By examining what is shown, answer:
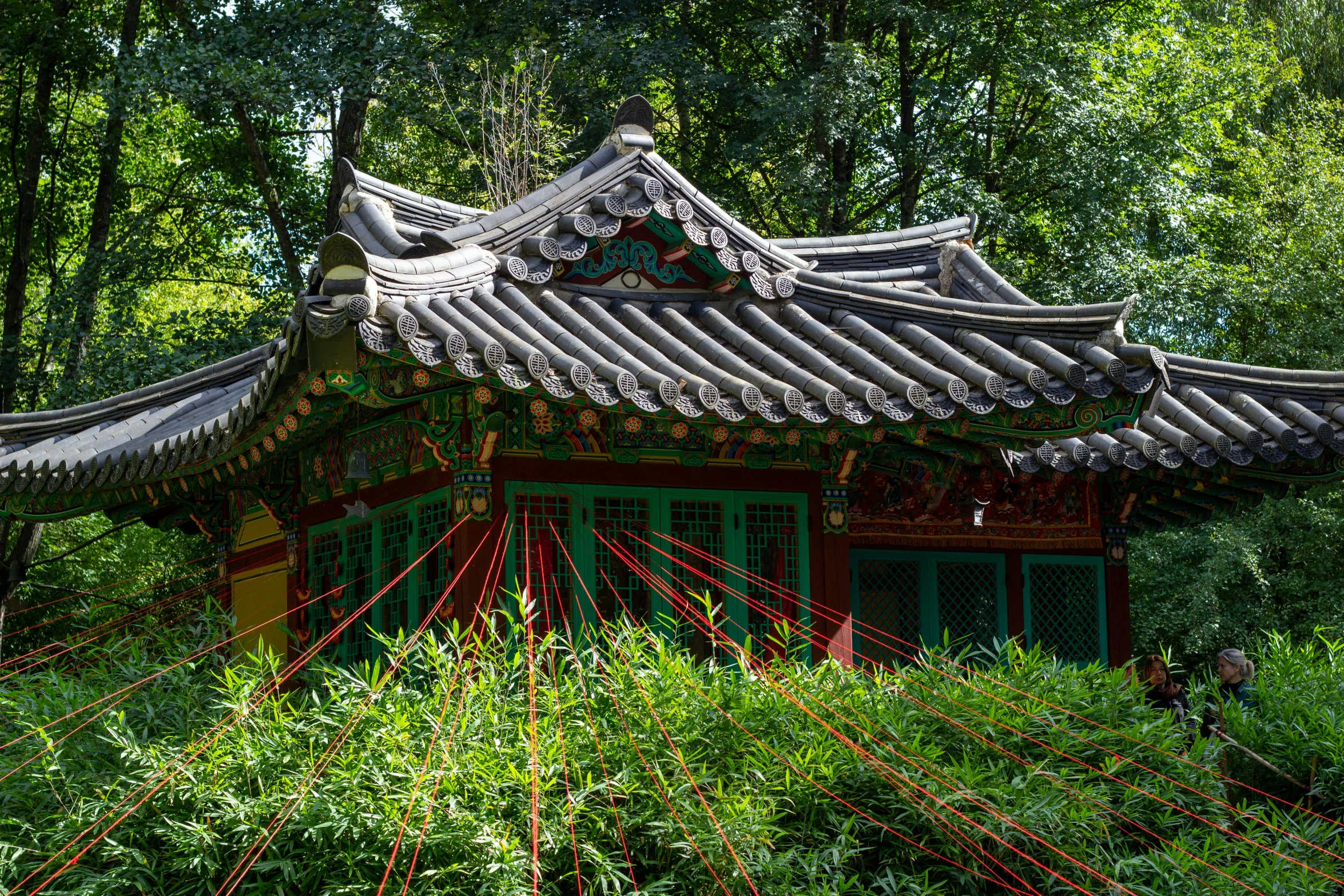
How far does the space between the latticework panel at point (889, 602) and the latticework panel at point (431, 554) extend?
3050 millimetres

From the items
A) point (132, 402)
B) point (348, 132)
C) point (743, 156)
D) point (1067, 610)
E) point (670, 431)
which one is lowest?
point (1067, 610)

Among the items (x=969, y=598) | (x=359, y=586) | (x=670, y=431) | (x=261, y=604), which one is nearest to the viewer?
(x=670, y=431)

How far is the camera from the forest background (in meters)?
16.5

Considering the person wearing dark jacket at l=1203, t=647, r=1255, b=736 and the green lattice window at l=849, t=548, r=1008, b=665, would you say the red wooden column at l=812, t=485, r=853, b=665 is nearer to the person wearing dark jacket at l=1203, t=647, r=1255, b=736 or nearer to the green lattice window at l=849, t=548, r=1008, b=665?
the green lattice window at l=849, t=548, r=1008, b=665

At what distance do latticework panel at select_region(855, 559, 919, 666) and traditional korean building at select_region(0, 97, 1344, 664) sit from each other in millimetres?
18

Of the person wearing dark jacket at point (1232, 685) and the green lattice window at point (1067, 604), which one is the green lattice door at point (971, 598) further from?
the person wearing dark jacket at point (1232, 685)

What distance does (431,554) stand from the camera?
7.64 m

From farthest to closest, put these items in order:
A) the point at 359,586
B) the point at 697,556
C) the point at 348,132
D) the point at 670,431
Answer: the point at 348,132, the point at 359,586, the point at 697,556, the point at 670,431

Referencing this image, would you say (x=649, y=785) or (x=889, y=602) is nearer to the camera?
(x=649, y=785)

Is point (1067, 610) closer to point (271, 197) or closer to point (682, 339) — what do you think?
point (682, 339)

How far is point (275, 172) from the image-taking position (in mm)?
19016

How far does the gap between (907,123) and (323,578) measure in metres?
13.0

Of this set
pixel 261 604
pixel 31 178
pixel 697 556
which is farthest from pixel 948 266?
pixel 31 178

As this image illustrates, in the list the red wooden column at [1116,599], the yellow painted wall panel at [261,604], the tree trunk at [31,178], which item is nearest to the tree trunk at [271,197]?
the tree trunk at [31,178]
